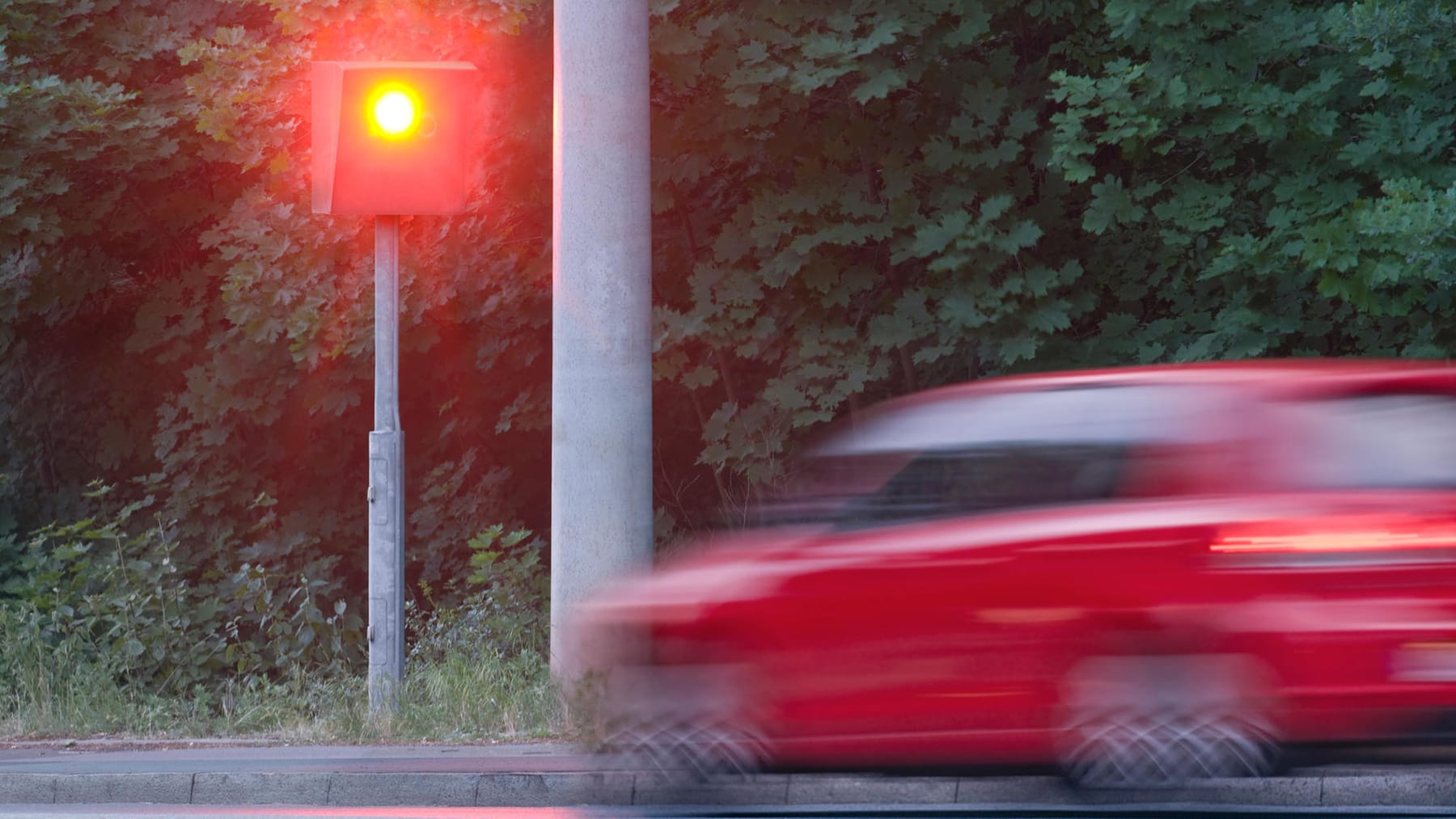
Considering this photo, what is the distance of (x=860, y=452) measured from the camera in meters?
6.43

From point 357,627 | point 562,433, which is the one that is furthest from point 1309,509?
point 357,627

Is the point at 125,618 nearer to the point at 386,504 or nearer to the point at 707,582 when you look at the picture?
Answer: the point at 386,504

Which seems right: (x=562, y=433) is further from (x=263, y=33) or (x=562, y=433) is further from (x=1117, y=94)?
(x=263, y=33)

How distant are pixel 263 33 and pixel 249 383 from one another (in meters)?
3.55

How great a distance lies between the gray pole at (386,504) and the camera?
9875mm

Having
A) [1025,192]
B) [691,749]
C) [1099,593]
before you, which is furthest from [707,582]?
[1025,192]

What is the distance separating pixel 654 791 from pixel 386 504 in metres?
3.93

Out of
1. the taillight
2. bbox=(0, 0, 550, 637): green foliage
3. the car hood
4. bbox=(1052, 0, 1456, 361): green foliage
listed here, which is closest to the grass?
bbox=(0, 0, 550, 637): green foliage

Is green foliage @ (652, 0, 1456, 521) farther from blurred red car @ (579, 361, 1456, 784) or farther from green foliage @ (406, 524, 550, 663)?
blurred red car @ (579, 361, 1456, 784)

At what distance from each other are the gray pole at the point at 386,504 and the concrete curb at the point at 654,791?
6.04 ft

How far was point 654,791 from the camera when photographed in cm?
652

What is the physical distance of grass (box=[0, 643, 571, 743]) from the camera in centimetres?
944

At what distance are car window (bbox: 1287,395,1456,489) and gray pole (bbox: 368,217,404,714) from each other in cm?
559

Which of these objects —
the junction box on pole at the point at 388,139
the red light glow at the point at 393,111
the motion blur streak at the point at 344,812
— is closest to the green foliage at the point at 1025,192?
the junction box on pole at the point at 388,139
